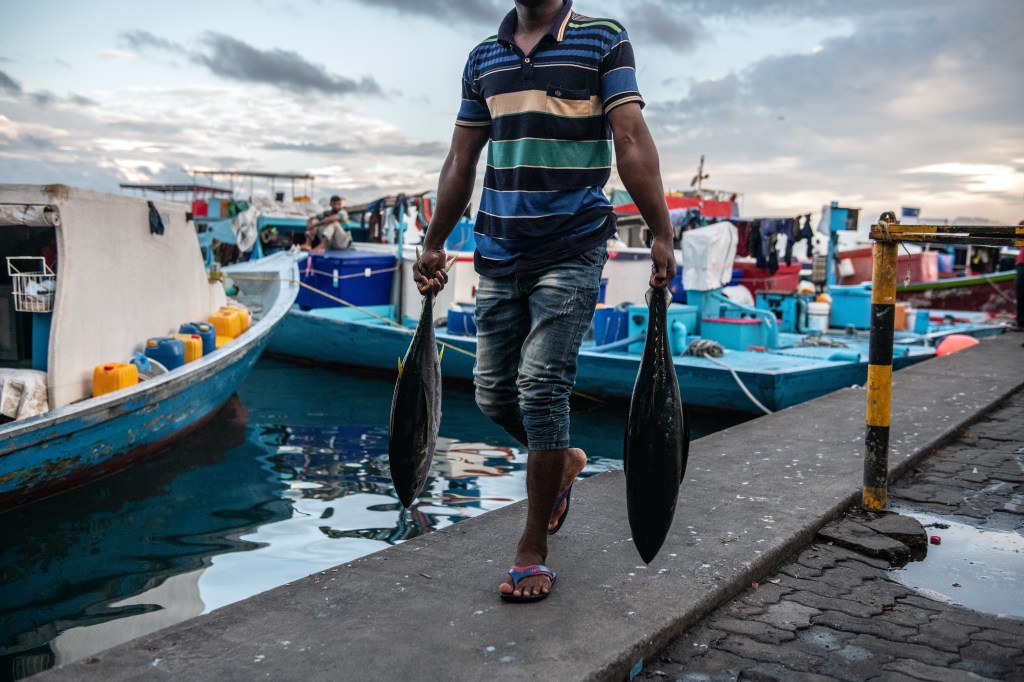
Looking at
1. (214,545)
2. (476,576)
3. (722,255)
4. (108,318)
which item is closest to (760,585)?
(476,576)

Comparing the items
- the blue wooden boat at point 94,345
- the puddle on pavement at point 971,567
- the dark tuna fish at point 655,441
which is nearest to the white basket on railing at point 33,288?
the blue wooden boat at point 94,345

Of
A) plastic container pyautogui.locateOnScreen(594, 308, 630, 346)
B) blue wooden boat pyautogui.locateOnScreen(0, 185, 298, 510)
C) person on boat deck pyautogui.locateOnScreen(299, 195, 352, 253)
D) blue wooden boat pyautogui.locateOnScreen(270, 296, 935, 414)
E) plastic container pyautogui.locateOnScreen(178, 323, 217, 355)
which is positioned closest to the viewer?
blue wooden boat pyautogui.locateOnScreen(0, 185, 298, 510)

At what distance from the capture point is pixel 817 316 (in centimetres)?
1375

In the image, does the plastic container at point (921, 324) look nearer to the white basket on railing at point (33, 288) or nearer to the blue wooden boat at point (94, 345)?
the blue wooden boat at point (94, 345)

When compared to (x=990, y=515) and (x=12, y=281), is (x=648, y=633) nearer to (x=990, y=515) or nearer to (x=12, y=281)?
(x=990, y=515)

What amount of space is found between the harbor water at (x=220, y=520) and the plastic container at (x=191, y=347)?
0.92 meters

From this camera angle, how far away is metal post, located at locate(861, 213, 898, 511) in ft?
12.4

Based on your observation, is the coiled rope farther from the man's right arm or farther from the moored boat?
the man's right arm

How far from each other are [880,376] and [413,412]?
226cm

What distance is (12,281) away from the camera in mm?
6496

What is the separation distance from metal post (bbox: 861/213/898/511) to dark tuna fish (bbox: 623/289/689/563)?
166cm

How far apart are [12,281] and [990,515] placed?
695 centimetres

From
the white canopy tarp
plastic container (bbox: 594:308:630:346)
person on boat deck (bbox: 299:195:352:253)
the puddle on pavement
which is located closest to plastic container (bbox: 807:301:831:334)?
the white canopy tarp

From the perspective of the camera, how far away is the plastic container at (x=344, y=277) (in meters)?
14.6
